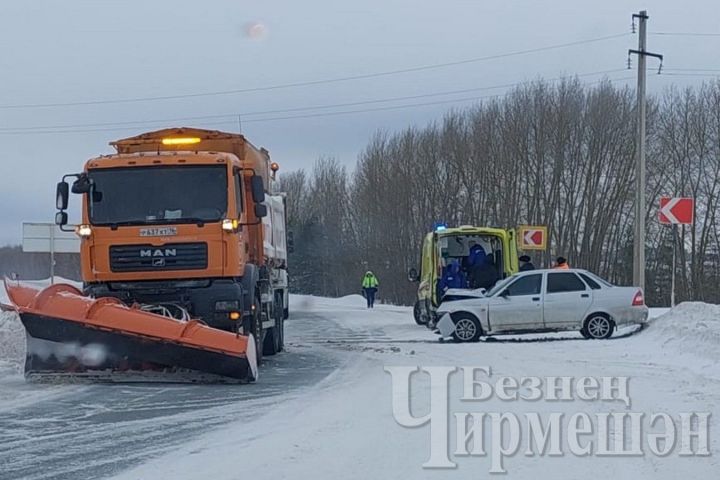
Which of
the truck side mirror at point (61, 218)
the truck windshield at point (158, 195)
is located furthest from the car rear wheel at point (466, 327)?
the truck side mirror at point (61, 218)

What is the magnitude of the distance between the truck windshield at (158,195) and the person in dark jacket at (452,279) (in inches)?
444

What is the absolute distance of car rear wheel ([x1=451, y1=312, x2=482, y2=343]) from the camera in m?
20.6

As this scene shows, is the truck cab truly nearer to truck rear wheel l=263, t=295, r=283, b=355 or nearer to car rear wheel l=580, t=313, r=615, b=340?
car rear wheel l=580, t=313, r=615, b=340

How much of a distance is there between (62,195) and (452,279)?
12314 millimetres

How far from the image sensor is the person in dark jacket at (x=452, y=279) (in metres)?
24.8

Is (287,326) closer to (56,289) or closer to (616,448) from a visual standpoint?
(56,289)

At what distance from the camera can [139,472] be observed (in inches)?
293

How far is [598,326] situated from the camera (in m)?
20.2

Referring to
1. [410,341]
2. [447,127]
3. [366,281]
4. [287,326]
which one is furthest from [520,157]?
[410,341]

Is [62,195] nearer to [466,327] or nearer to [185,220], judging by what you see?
[185,220]

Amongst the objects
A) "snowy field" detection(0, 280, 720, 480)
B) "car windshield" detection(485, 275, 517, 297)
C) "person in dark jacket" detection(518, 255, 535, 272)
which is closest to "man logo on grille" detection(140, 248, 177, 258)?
"snowy field" detection(0, 280, 720, 480)

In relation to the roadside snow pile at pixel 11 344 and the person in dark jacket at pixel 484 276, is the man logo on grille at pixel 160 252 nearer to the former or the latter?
the roadside snow pile at pixel 11 344

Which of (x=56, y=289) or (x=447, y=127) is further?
(x=447, y=127)

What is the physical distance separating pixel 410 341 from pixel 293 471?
46.9 feet
